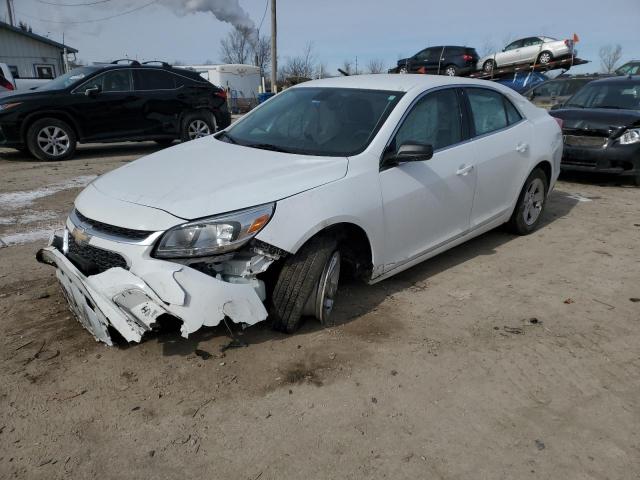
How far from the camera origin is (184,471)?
2.36m

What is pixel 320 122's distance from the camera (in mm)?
4090

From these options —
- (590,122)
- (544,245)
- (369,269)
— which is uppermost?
(590,122)

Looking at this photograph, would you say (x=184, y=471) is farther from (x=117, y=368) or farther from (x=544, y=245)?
(x=544, y=245)

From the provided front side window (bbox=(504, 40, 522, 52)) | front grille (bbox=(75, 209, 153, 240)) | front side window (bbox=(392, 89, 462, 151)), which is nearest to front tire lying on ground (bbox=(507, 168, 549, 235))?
front side window (bbox=(392, 89, 462, 151))

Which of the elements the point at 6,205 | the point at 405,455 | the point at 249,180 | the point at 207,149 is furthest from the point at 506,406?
the point at 6,205

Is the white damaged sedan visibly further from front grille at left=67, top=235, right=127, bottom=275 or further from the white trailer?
the white trailer

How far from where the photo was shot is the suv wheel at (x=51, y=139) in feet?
30.3

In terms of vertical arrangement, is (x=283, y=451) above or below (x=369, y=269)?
below

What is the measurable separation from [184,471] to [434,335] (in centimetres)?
182

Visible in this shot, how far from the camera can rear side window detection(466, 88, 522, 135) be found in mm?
4676

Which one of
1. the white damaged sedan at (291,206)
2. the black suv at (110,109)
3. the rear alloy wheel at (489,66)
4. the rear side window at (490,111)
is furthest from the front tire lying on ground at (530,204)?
the rear alloy wheel at (489,66)

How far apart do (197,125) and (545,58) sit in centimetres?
1819

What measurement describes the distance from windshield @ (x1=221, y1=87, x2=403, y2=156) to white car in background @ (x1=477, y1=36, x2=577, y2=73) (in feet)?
72.2

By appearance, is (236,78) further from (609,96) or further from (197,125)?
(609,96)
